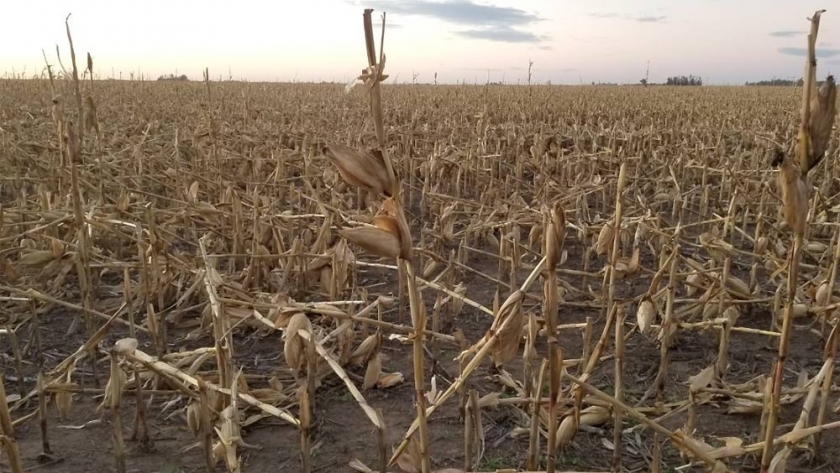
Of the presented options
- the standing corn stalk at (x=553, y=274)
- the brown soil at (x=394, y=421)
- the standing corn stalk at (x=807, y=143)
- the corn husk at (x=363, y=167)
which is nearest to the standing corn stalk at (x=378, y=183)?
the corn husk at (x=363, y=167)

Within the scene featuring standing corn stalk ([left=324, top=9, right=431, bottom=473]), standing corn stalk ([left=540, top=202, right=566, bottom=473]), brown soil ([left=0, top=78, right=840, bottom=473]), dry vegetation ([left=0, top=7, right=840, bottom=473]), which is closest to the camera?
standing corn stalk ([left=324, top=9, right=431, bottom=473])

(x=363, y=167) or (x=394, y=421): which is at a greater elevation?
(x=363, y=167)

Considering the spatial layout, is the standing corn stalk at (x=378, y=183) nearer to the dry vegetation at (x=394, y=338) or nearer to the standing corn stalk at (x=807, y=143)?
the dry vegetation at (x=394, y=338)

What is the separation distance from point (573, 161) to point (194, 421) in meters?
4.24

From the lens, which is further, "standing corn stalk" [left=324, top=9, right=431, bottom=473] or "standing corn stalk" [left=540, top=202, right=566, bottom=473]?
"standing corn stalk" [left=540, top=202, right=566, bottom=473]

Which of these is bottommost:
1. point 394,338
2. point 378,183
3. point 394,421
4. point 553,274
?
point 394,421

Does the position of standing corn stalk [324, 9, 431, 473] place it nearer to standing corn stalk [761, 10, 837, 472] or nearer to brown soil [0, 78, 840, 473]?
standing corn stalk [761, 10, 837, 472]

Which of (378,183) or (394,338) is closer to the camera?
(378,183)

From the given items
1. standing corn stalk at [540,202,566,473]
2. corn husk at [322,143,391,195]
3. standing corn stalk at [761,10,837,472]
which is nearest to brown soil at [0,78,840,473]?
standing corn stalk at [540,202,566,473]

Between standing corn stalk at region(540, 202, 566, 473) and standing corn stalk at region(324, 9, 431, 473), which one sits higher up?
standing corn stalk at region(324, 9, 431, 473)

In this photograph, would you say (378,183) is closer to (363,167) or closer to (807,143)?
(363,167)

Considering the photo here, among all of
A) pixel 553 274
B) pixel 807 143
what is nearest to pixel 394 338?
pixel 553 274

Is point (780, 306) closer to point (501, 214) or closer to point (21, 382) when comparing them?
point (501, 214)

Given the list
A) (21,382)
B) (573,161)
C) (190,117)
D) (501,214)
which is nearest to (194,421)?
(21,382)
